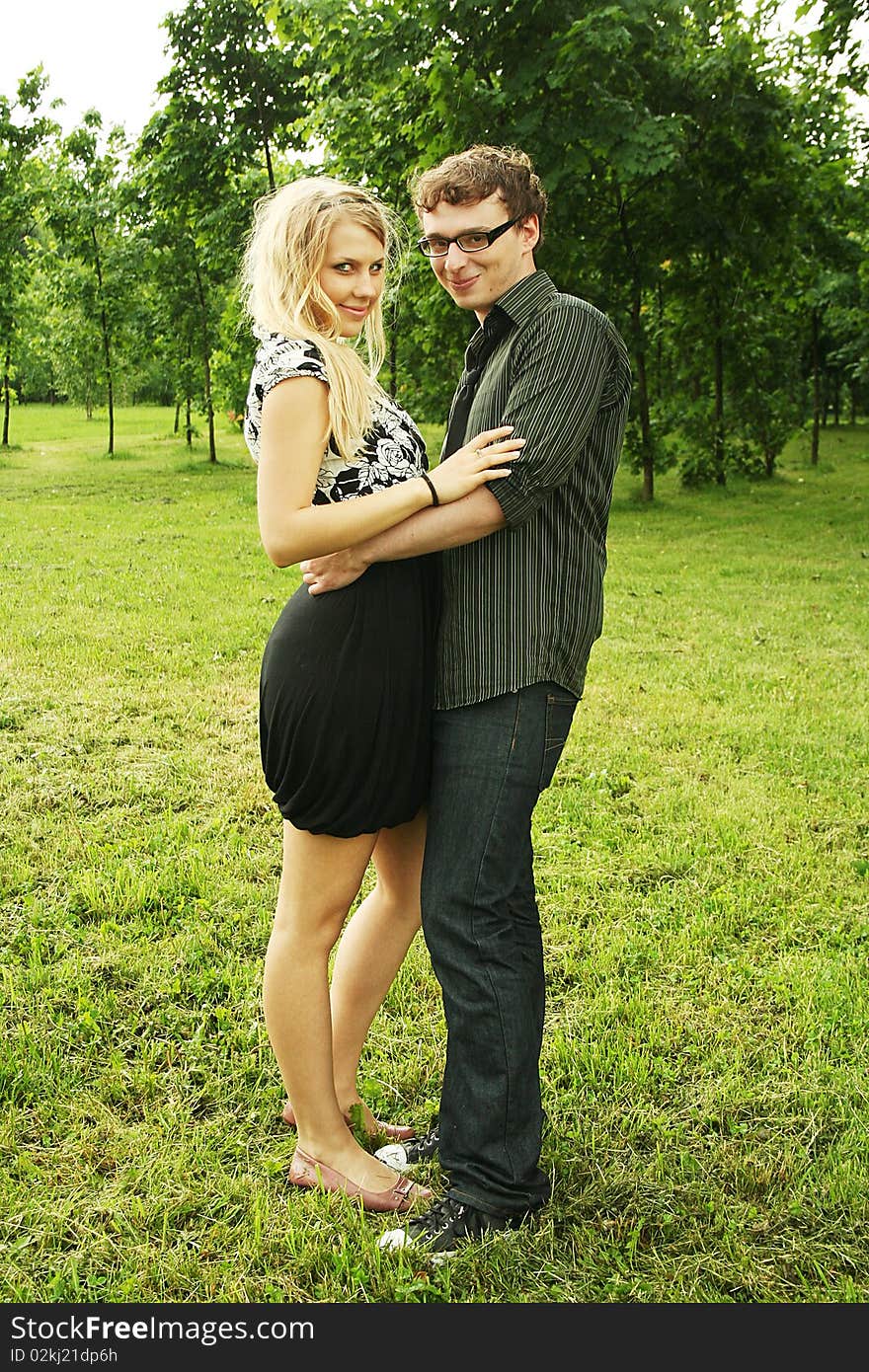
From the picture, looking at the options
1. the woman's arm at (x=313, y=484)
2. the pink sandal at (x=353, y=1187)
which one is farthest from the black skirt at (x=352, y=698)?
the pink sandal at (x=353, y=1187)

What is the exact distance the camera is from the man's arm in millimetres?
2203

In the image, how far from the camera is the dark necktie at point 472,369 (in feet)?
7.89

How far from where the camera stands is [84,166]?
22.5m

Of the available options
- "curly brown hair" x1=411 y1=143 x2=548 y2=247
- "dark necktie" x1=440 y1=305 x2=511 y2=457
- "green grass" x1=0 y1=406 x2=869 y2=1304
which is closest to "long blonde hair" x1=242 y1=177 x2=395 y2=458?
"curly brown hair" x1=411 y1=143 x2=548 y2=247

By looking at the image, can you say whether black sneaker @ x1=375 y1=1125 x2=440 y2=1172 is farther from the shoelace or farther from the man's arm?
the man's arm

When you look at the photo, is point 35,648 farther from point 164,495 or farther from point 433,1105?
point 164,495

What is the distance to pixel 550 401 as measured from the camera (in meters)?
2.21

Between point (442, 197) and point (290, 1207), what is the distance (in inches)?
88.3

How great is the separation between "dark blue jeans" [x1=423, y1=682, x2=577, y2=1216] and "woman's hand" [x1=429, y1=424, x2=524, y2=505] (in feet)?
1.47

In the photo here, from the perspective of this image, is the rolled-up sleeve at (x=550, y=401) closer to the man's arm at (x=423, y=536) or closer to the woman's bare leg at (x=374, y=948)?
the man's arm at (x=423, y=536)

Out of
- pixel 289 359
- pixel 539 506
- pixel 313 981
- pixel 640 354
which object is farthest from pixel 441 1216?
pixel 640 354

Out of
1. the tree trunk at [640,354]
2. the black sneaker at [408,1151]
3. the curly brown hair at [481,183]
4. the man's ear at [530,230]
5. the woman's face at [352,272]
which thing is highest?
the tree trunk at [640,354]
